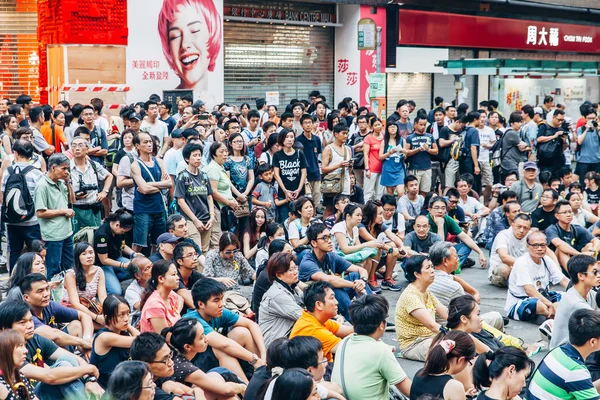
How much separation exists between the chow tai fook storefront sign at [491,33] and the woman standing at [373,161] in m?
10.8

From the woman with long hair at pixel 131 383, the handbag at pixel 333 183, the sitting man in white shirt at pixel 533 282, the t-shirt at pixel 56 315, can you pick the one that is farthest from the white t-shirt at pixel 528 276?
the woman with long hair at pixel 131 383

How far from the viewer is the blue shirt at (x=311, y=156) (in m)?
12.0

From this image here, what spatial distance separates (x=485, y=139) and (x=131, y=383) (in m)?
10.9

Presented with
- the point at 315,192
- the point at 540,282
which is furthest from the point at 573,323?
the point at 315,192

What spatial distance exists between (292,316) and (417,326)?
4.03 feet

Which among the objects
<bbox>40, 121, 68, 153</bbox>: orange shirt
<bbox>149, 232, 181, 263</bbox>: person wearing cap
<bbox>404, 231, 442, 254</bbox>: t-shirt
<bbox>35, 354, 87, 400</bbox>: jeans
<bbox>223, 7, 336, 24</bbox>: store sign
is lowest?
<bbox>35, 354, 87, 400</bbox>: jeans

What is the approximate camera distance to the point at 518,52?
2808 centimetres

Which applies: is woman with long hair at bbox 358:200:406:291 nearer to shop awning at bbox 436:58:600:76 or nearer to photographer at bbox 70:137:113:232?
photographer at bbox 70:137:113:232

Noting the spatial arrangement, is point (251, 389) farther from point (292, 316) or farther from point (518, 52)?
point (518, 52)

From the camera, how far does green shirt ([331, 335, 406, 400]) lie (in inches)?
217

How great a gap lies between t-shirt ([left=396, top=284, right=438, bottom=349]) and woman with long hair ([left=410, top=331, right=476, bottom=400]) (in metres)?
1.72

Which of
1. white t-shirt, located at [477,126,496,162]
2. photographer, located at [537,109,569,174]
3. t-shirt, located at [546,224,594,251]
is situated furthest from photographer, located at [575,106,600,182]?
t-shirt, located at [546,224,594,251]

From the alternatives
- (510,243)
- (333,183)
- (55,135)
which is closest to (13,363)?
(510,243)

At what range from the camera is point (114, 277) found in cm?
857
